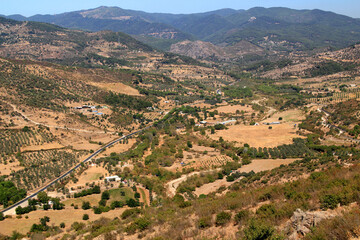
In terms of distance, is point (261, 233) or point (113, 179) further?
point (113, 179)

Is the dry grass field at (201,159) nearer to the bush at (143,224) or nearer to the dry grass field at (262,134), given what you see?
the dry grass field at (262,134)

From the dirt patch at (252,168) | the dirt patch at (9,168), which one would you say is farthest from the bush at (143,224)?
the dirt patch at (9,168)

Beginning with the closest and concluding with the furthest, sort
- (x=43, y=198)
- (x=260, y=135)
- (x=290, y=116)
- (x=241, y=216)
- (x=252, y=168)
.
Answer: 1. (x=241, y=216)
2. (x=43, y=198)
3. (x=252, y=168)
4. (x=260, y=135)
5. (x=290, y=116)

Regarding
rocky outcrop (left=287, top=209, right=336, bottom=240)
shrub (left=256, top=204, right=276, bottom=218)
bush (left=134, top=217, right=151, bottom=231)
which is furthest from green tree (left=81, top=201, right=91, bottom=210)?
rocky outcrop (left=287, top=209, right=336, bottom=240)

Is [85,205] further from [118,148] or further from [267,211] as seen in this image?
[118,148]

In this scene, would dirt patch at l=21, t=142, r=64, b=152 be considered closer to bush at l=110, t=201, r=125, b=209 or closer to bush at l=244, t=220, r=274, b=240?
bush at l=110, t=201, r=125, b=209

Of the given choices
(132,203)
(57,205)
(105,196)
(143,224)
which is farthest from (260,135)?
(143,224)

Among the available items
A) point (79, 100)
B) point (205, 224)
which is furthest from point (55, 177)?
point (79, 100)

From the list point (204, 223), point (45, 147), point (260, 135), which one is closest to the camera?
point (204, 223)
